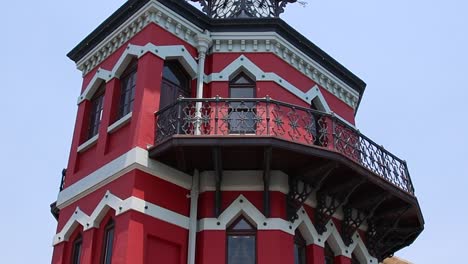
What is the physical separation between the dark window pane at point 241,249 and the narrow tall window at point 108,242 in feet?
8.11

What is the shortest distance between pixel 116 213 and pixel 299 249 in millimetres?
4102

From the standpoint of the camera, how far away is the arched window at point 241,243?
13.3 meters

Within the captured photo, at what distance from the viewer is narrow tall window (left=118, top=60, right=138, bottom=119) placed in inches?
584

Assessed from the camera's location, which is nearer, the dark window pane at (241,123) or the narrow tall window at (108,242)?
the narrow tall window at (108,242)

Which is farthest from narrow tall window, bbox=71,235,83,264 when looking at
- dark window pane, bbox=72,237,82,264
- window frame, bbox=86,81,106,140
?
window frame, bbox=86,81,106,140

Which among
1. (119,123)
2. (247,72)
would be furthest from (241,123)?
(119,123)

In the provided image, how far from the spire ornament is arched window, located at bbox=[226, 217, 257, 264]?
19.9 feet

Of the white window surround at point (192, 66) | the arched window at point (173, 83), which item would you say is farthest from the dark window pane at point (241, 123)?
the arched window at point (173, 83)

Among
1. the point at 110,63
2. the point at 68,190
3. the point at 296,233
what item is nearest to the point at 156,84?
the point at 110,63

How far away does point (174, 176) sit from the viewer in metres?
13.8

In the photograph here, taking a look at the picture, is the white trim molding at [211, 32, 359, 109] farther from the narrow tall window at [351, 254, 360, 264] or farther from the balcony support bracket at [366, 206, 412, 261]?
the narrow tall window at [351, 254, 360, 264]

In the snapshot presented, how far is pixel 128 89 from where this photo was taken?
15.1 m

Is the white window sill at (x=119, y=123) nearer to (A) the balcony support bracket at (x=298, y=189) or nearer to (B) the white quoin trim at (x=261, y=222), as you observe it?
(B) the white quoin trim at (x=261, y=222)

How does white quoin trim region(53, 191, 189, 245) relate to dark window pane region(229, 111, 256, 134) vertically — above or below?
below
